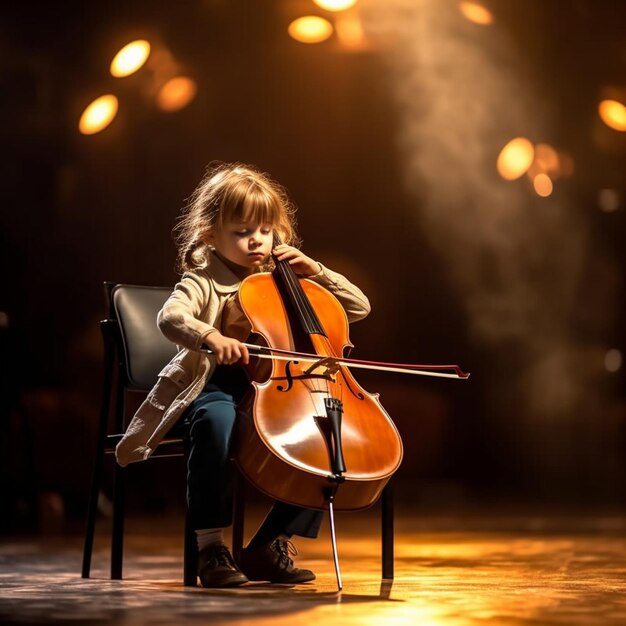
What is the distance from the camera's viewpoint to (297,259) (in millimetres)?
2072

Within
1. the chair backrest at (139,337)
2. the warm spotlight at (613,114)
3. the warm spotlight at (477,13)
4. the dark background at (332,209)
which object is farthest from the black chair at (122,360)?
the warm spotlight at (613,114)

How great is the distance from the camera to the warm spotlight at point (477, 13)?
4.42 meters

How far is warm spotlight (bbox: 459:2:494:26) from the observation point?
14.5 feet

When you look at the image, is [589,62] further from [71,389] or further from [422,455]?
[71,389]

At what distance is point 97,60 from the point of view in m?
4.14

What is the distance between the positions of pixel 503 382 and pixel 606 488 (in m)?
0.58

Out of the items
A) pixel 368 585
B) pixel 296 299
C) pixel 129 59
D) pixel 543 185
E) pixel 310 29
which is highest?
pixel 310 29

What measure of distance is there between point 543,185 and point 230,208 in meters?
2.67

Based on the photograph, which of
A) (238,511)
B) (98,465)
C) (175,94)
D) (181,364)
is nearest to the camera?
(181,364)

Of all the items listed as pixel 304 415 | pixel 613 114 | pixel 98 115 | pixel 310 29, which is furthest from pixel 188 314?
pixel 613 114

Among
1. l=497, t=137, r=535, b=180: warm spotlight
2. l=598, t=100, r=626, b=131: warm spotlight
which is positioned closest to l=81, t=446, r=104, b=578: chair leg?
l=497, t=137, r=535, b=180: warm spotlight

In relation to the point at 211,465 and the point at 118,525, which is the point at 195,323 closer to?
the point at 211,465

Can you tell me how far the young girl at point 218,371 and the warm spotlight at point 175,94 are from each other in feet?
7.02

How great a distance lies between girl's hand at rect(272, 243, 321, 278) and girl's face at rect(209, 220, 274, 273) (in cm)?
3
